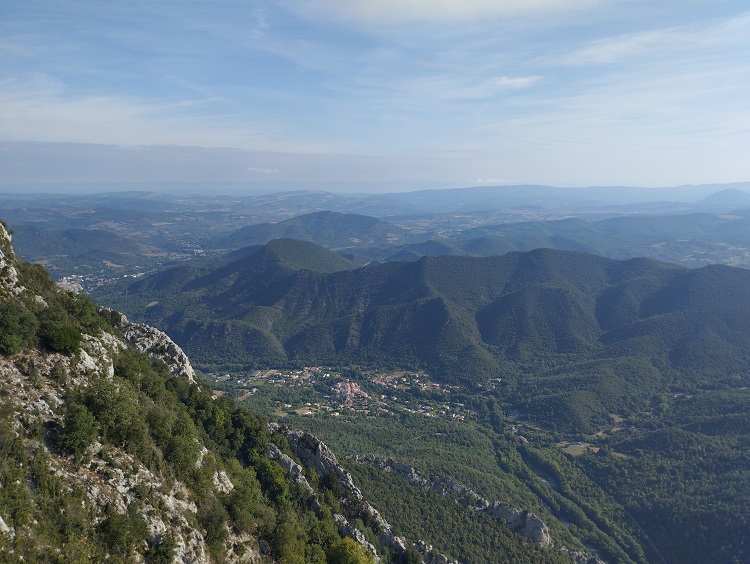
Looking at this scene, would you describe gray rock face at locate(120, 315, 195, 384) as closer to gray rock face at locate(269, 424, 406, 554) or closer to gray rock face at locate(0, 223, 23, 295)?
gray rock face at locate(269, 424, 406, 554)

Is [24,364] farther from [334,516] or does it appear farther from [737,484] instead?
[737,484]

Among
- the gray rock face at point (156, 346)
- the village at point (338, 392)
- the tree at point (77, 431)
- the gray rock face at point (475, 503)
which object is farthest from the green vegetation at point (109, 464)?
the village at point (338, 392)

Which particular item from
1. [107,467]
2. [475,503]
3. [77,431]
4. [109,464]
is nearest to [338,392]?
[475,503]

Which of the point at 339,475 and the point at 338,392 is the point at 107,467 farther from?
the point at 338,392

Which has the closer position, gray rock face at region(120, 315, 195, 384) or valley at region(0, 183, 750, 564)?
valley at region(0, 183, 750, 564)

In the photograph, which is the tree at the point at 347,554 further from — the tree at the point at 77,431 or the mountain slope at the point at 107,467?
the tree at the point at 77,431

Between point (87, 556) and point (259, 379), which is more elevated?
point (87, 556)

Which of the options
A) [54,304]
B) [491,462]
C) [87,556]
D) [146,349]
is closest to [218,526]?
[87,556]

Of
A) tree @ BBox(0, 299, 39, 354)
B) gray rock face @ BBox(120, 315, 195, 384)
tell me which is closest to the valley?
tree @ BBox(0, 299, 39, 354)
